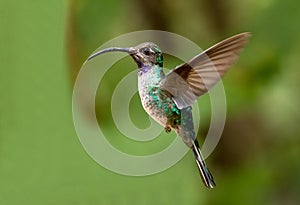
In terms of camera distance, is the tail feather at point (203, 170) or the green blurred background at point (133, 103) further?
the green blurred background at point (133, 103)

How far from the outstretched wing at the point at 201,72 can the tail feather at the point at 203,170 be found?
0.03 m

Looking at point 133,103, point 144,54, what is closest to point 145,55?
point 144,54

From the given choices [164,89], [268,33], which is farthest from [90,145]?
[268,33]

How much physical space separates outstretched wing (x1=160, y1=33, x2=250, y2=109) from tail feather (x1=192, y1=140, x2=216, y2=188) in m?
0.03

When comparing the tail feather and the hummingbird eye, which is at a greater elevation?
the hummingbird eye

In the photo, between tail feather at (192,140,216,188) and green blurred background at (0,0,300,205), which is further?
green blurred background at (0,0,300,205)

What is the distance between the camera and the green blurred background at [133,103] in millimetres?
522

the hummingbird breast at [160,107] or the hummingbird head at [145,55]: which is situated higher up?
the hummingbird head at [145,55]

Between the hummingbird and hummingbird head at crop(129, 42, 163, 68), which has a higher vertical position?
hummingbird head at crop(129, 42, 163, 68)

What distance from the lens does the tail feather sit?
0.30m

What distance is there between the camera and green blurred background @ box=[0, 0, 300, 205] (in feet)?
1.71

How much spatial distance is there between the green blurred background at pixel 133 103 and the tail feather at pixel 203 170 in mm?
64

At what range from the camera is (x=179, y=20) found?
697 millimetres

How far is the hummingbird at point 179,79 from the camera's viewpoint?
300 mm
